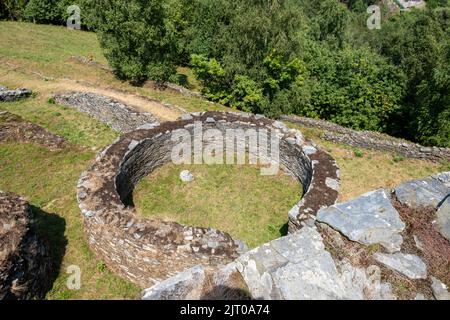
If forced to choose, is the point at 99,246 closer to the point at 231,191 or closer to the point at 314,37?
the point at 231,191

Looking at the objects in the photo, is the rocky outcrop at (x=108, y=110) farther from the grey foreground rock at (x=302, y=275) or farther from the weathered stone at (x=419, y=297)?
the weathered stone at (x=419, y=297)

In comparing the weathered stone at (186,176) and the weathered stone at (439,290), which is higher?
the weathered stone at (439,290)

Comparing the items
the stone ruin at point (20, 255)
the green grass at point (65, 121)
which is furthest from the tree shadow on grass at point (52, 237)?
the green grass at point (65, 121)

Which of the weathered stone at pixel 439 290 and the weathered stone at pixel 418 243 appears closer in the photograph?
the weathered stone at pixel 439 290

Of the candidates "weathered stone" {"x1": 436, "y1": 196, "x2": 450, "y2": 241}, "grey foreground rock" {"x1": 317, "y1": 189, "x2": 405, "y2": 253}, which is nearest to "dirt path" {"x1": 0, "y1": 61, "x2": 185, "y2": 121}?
"grey foreground rock" {"x1": 317, "y1": 189, "x2": 405, "y2": 253}

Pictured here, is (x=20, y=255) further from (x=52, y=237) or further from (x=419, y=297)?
(x=419, y=297)
